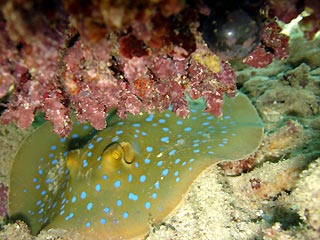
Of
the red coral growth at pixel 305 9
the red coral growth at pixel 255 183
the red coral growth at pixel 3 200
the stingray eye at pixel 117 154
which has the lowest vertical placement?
the red coral growth at pixel 3 200

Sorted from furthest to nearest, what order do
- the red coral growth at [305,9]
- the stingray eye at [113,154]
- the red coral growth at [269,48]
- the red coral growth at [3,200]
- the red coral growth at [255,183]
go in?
the red coral growth at [3,200]
the red coral growth at [255,183]
the stingray eye at [113,154]
the red coral growth at [269,48]
the red coral growth at [305,9]

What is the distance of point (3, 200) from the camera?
18.1 feet

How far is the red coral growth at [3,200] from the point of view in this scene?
5378 millimetres

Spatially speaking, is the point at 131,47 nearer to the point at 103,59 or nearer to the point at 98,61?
the point at 103,59

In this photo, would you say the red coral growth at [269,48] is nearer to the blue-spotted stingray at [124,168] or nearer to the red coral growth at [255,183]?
the blue-spotted stingray at [124,168]

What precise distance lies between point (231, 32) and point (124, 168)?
233 centimetres

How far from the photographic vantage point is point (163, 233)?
398cm

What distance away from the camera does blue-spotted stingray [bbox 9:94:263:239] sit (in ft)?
13.1

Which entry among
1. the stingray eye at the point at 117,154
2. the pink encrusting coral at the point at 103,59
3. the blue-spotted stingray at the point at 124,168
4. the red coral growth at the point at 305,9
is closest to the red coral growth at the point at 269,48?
the pink encrusting coral at the point at 103,59

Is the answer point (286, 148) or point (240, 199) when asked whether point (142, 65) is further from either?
point (286, 148)

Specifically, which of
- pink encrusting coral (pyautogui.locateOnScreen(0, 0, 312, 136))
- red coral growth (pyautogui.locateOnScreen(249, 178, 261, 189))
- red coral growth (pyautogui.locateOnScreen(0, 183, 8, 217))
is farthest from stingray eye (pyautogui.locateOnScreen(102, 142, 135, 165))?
red coral growth (pyautogui.locateOnScreen(0, 183, 8, 217))

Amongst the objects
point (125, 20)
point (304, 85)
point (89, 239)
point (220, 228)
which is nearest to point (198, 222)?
point (220, 228)

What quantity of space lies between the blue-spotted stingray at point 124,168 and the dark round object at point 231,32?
5.29 feet

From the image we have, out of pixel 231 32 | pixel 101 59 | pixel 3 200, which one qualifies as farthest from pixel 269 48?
pixel 3 200
